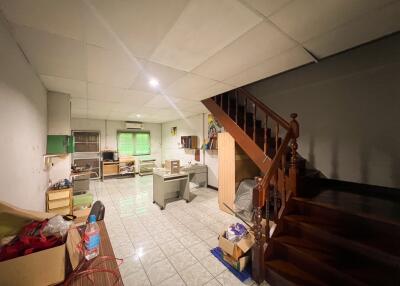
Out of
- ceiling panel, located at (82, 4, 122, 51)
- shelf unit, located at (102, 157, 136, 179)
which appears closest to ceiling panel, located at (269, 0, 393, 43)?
ceiling panel, located at (82, 4, 122, 51)

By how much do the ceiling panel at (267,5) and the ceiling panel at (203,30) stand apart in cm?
5

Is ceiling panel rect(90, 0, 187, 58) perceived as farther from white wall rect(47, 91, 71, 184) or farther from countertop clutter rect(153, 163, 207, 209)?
countertop clutter rect(153, 163, 207, 209)

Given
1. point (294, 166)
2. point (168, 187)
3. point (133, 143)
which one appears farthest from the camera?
point (133, 143)

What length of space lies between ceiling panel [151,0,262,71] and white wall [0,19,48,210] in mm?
1303

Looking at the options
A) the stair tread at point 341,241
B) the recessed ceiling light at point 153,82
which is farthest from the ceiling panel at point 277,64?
the stair tread at point 341,241

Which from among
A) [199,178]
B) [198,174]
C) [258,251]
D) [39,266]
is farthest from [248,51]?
[199,178]

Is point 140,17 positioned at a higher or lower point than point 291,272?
higher

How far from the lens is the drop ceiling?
1336mm

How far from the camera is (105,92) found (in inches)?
134

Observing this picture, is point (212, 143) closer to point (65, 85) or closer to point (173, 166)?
point (173, 166)

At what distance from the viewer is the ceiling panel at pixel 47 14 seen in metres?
1.25

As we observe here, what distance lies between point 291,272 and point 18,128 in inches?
123

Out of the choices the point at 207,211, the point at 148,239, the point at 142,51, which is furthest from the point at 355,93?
the point at 148,239

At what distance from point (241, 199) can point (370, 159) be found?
207cm
